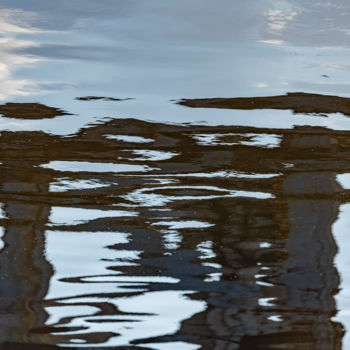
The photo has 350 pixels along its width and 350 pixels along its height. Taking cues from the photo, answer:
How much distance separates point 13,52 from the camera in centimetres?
185

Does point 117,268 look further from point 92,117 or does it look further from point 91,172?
point 92,117

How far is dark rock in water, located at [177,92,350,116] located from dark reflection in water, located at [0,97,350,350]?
89 mm

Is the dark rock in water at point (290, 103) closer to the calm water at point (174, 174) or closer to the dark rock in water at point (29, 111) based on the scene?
the calm water at point (174, 174)

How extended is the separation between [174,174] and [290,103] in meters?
0.41

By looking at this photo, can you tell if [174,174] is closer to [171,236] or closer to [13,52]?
[171,236]

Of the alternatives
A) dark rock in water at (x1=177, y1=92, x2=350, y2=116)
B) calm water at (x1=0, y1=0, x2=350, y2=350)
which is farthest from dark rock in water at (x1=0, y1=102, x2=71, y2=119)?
dark rock in water at (x1=177, y1=92, x2=350, y2=116)

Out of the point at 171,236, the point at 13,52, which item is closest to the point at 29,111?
the point at 13,52

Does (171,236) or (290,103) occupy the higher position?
(290,103)

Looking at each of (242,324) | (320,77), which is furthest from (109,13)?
(242,324)

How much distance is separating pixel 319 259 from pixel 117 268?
1.12ft

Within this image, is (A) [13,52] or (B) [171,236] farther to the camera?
(A) [13,52]

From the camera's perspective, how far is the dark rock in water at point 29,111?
5.45ft

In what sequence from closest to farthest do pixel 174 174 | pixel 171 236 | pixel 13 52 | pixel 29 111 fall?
1. pixel 171 236
2. pixel 174 174
3. pixel 29 111
4. pixel 13 52

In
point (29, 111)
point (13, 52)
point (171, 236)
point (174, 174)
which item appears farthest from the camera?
point (13, 52)
